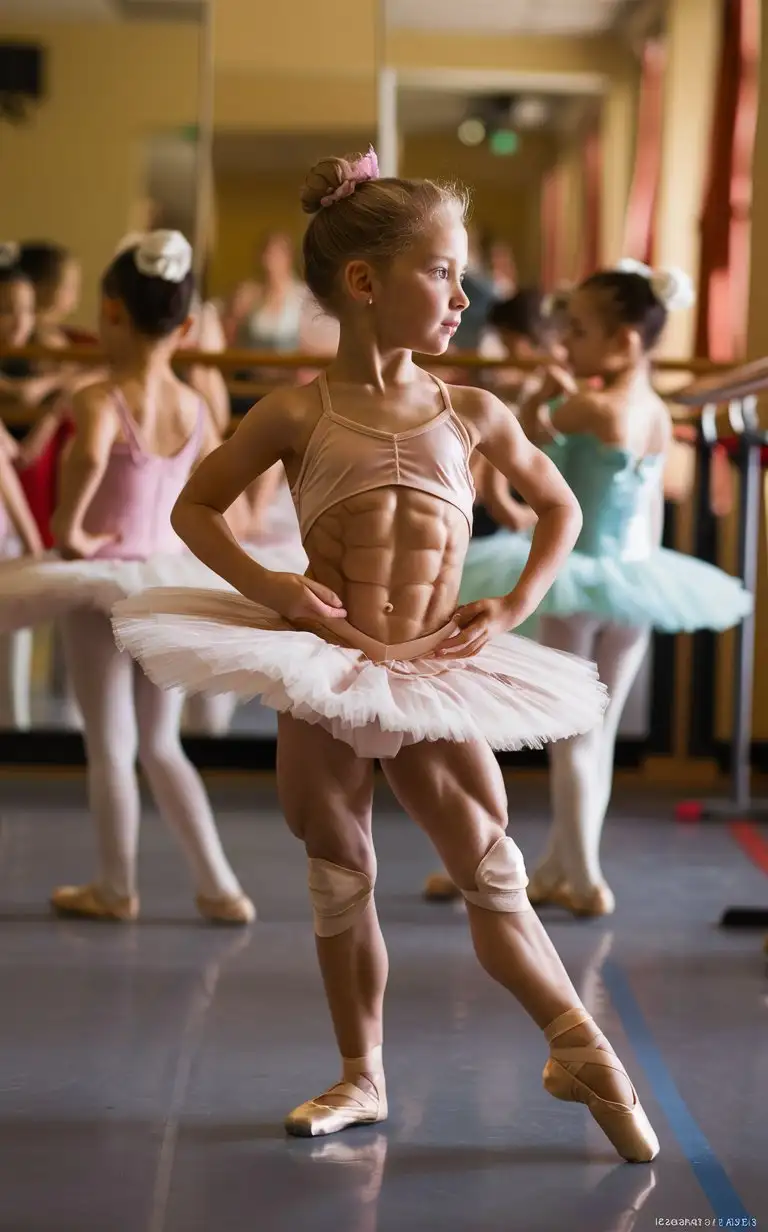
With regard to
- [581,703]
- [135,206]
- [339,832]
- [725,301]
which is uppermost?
[135,206]

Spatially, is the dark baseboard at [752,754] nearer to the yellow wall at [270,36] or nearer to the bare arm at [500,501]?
the bare arm at [500,501]

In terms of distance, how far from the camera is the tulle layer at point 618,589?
2990 millimetres

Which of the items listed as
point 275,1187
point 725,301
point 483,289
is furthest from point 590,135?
point 275,1187

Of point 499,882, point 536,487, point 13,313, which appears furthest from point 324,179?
point 13,313

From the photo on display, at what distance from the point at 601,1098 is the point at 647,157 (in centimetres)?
506

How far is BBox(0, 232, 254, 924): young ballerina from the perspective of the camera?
2.91 meters

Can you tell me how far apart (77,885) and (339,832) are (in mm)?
1491

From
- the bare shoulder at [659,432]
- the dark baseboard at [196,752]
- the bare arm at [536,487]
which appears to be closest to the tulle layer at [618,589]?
the bare shoulder at [659,432]

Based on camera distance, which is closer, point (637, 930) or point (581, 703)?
point (581, 703)

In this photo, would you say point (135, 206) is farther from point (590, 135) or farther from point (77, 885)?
point (77, 885)

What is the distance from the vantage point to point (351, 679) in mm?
1790

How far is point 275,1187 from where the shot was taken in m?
1.77

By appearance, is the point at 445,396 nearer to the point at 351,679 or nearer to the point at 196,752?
the point at 351,679

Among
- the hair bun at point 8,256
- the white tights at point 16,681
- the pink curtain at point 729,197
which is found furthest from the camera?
the pink curtain at point 729,197
